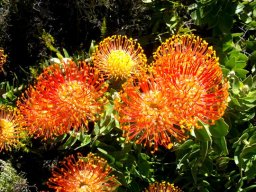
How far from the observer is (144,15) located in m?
3.36

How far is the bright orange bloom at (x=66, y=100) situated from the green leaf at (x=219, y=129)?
0.64 meters

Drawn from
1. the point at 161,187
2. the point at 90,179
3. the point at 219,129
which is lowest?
the point at 161,187

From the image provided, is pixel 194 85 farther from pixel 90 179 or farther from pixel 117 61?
pixel 90 179

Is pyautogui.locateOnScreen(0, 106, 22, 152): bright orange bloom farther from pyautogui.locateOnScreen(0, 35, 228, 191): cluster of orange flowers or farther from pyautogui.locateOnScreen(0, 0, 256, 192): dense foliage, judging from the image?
pyautogui.locateOnScreen(0, 35, 228, 191): cluster of orange flowers

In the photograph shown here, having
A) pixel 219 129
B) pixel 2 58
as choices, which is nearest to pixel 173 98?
pixel 219 129

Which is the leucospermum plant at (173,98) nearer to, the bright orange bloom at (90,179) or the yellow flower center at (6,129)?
the bright orange bloom at (90,179)

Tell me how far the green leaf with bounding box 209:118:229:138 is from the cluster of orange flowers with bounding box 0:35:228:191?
0.05 m

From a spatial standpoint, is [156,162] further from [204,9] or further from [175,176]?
[204,9]

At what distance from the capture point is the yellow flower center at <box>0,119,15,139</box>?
121 inches

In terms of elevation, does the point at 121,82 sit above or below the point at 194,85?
below

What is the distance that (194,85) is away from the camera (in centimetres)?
218

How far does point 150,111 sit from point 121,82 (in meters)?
0.59

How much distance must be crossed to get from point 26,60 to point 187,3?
53.8 inches

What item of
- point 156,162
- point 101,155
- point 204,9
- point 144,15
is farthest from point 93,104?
A: point 144,15
